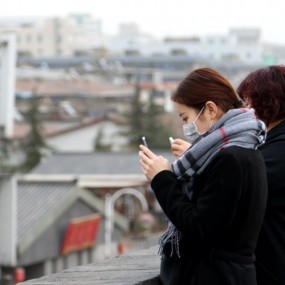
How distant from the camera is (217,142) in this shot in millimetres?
3127

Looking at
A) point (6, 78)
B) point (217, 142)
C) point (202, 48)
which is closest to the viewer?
point (217, 142)

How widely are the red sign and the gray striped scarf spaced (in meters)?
23.1

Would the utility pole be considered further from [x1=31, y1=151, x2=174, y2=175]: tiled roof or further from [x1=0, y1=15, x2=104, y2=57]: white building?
[x1=0, y1=15, x2=104, y2=57]: white building

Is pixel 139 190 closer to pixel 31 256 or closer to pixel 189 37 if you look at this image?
pixel 31 256

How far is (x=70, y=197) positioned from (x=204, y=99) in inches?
950

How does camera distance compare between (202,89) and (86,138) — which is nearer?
(202,89)

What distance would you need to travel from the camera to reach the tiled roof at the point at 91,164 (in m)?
37.7

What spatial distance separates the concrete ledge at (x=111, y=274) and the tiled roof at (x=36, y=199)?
20669 mm

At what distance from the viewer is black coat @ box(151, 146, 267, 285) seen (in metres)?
3.01

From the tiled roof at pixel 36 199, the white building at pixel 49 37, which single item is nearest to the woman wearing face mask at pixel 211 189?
the tiled roof at pixel 36 199

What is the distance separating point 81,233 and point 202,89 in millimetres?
24374

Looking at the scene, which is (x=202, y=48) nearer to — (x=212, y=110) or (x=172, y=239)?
(x=212, y=110)

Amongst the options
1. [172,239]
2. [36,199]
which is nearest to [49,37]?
[36,199]

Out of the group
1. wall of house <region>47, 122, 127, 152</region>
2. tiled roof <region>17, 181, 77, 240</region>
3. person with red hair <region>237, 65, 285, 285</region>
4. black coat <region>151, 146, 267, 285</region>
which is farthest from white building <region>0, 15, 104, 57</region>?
black coat <region>151, 146, 267, 285</region>
